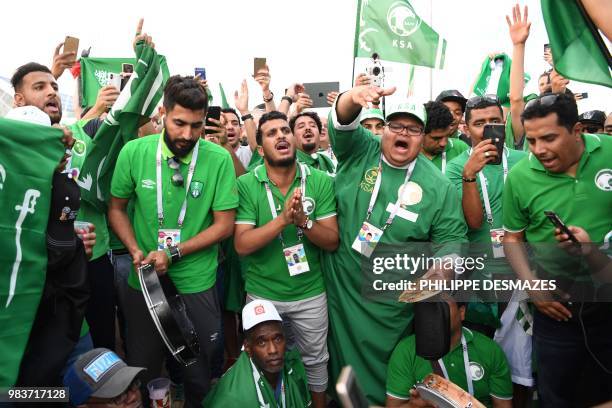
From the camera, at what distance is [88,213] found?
3656 mm

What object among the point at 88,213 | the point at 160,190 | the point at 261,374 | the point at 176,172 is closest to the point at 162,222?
the point at 160,190

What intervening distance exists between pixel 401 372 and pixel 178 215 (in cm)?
186

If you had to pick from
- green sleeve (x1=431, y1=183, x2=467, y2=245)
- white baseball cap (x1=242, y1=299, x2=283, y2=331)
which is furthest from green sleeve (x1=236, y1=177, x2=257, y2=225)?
green sleeve (x1=431, y1=183, x2=467, y2=245)

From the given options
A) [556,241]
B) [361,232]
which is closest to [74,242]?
[361,232]

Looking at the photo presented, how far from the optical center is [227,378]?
3.14 metres

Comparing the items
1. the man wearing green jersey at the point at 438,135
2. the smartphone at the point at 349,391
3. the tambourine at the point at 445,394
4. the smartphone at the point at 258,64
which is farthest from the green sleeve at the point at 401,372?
the smartphone at the point at 258,64

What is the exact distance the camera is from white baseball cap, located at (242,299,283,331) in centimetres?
322

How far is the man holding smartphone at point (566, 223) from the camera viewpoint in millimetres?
2850

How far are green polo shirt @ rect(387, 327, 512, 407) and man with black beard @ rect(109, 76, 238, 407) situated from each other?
1.28 m

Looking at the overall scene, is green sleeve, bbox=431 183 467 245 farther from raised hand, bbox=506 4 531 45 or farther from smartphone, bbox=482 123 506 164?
raised hand, bbox=506 4 531 45

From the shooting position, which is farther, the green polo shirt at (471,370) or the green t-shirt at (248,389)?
the green polo shirt at (471,370)

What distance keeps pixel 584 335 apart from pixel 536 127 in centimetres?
126

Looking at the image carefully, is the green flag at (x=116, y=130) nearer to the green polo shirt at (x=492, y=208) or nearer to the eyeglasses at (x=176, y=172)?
the eyeglasses at (x=176, y=172)

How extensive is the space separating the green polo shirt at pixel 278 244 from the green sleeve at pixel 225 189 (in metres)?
0.19
